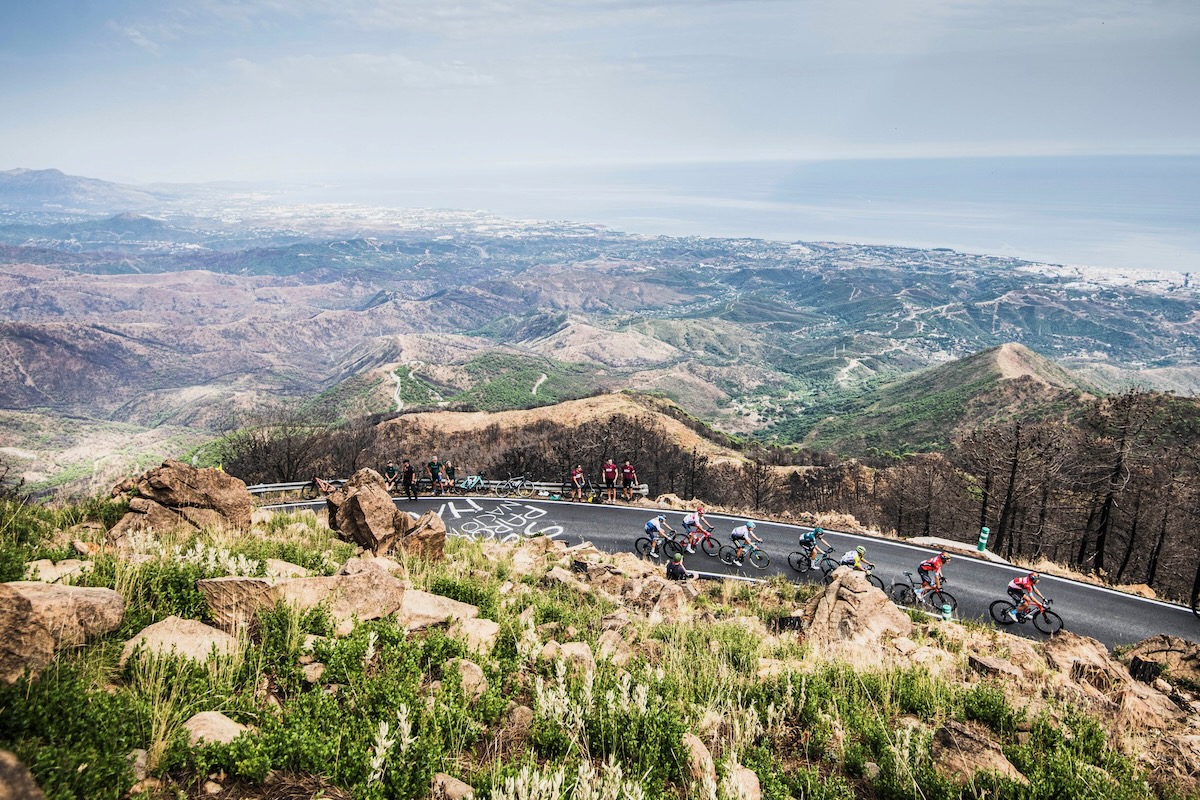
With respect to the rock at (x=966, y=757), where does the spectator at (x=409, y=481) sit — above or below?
below

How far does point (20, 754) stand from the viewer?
2.98m

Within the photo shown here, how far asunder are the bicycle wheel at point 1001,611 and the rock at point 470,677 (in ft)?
57.0

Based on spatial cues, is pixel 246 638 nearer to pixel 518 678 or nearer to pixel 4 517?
pixel 518 678

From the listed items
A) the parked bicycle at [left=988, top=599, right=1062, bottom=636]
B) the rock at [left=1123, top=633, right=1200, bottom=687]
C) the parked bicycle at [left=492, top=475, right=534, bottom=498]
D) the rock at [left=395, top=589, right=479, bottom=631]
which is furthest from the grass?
the parked bicycle at [left=492, top=475, right=534, bottom=498]

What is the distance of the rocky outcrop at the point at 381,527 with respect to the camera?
13211 millimetres

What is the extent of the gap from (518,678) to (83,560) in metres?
6.08

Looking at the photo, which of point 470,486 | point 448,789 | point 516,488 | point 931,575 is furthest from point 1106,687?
point 470,486

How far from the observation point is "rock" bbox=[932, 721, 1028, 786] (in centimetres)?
503

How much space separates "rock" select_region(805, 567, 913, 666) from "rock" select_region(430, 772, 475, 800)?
7.71m

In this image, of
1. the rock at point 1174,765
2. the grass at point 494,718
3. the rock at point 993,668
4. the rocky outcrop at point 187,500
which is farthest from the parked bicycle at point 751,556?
the rocky outcrop at point 187,500

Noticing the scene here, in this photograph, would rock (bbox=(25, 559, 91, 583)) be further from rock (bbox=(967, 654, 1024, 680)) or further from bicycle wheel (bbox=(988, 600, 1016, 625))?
bicycle wheel (bbox=(988, 600, 1016, 625))

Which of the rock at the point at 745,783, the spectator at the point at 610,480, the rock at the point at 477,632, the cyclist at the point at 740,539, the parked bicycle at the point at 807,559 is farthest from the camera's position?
the spectator at the point at 610,480

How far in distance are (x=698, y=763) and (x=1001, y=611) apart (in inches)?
673

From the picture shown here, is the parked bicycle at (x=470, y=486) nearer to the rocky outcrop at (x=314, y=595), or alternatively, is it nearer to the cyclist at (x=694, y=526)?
the cyclist at (x=694, y=526)
